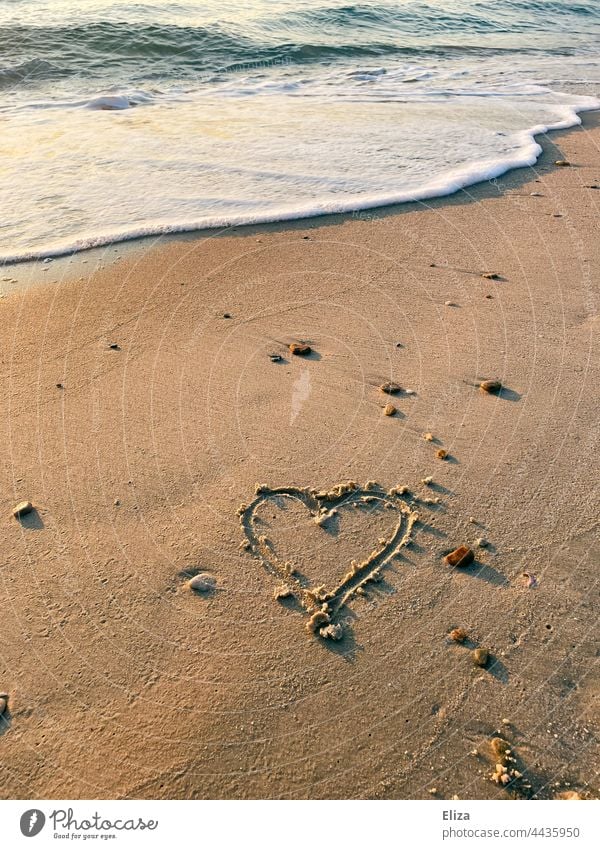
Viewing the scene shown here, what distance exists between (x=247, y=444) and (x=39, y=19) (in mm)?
17548

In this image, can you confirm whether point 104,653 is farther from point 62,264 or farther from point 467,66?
point 467,66

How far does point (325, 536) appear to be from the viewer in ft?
11.2

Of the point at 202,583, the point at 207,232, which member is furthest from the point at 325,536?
the point at 207,232

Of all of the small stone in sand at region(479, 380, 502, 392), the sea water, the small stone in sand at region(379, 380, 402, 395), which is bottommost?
the small stone in sand at region(379, 380, 402, 395)

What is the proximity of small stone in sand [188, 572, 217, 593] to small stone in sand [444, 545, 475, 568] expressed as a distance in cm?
112

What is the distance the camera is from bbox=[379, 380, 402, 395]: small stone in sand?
4438 millimetres

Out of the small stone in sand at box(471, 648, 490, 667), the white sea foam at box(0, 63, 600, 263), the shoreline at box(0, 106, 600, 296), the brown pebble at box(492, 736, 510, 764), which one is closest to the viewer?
the brown pebble at box(492, 736, 510, 764)

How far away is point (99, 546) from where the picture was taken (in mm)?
3383

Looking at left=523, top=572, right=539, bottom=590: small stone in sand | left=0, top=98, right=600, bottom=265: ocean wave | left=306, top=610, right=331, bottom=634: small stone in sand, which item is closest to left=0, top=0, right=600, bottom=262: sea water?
left=0, top=98, right=600, bottom=265: ocean wave

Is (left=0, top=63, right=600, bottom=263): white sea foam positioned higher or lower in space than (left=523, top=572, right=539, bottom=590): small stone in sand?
higher

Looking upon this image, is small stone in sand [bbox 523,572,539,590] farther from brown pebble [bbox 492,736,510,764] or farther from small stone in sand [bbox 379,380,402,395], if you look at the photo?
small stone in sand [bbox 379,380,402,395]

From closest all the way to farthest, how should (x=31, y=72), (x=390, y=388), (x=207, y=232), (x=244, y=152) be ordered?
(x=390, y=388) < (x=207, y=232) < (x=244, y=152) < (x=31, y=72)
